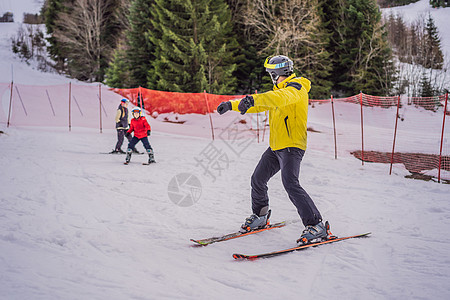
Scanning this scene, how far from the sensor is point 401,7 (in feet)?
218

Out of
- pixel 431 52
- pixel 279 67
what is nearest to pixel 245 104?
pixel 279 67

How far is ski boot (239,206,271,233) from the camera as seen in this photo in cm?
Result: 385

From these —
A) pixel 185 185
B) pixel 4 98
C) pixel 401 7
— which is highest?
pixel 401 7

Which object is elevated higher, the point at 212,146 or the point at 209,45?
the point at 209,45

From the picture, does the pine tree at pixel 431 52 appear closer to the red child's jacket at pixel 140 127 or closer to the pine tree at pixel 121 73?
the pine tree at pixel 121 73

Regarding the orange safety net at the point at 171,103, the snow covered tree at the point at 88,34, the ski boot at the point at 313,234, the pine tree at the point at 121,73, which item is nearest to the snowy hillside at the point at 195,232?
the ski boot at the point at 313,234

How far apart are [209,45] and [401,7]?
6159cm

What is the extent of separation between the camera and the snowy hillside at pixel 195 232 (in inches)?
99.2

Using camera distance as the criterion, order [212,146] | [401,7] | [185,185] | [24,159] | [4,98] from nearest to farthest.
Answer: [185,185] < [24,159] < [212,146] < [4,98] < [401,7]

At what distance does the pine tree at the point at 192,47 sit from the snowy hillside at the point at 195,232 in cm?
1295

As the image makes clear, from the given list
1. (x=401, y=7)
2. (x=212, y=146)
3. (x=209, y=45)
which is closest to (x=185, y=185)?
(x=212, y=146)

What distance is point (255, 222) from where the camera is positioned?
3.86 meters

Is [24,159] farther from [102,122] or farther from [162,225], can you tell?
[102,122]

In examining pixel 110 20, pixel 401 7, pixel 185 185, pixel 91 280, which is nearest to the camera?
pixel 91 280
